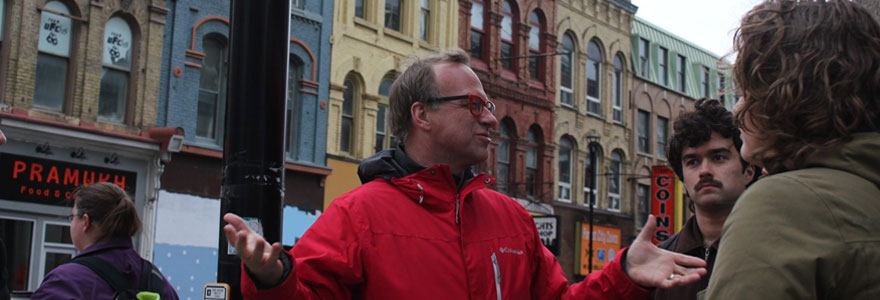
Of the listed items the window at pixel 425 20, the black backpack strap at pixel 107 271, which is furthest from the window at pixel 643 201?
the black backpack strap at pixel 107 271

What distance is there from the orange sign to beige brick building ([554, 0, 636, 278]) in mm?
174

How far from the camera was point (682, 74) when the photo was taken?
133 feet

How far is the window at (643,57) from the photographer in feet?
121

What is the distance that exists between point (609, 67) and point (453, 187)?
31.6 m

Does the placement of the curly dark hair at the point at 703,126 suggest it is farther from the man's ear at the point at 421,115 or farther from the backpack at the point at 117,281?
the backpack at the point at 117,281

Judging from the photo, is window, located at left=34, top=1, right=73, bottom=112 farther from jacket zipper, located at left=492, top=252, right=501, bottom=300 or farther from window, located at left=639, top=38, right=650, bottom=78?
window, located at left=639, top=38, right=650, bottom=78

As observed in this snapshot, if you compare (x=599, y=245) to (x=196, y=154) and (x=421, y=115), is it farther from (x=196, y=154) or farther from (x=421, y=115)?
(x=421, y=115)

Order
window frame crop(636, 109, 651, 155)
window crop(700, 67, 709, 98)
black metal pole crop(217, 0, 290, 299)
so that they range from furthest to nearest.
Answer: window crop(700, 67, 709, 98) → window frame crop(636, 109, 651, 155) → black metal pole crop(217, 0, 290, 299)

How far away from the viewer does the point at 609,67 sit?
3459 cm

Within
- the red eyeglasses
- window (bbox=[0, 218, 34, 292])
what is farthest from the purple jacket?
window (bbox=[0, 218, 34, 292])

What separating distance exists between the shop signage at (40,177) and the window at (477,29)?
43.2ft

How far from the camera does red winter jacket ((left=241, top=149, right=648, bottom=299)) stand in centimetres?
338

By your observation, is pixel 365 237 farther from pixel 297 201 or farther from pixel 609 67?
pixel 609 67

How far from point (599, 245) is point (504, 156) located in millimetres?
5600
